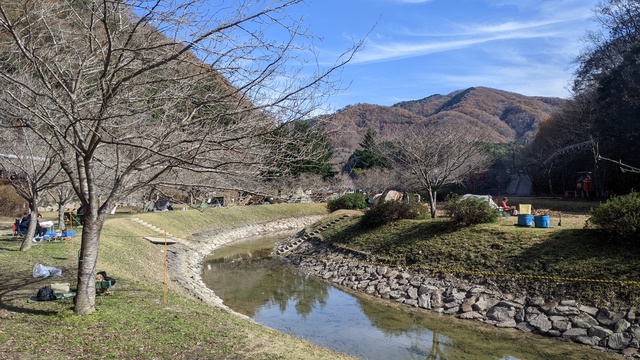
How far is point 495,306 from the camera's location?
39.6 ft

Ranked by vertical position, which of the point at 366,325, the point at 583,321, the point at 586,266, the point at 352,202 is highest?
the point at 352,202

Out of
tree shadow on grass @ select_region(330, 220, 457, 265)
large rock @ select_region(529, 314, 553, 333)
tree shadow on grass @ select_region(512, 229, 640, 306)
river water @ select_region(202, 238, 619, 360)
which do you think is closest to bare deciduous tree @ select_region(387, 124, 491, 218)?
tree shadow on grass @ select_region(330, 220, 457, 265)

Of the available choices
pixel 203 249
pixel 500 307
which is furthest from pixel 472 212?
pixel 203 249

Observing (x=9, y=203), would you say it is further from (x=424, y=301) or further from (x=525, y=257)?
(x=525, y=257)

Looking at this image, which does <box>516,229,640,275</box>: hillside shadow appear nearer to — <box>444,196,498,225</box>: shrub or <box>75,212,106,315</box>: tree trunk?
<box>444,196,498,225</box>: shrub

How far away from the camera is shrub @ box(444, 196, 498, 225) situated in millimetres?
16469

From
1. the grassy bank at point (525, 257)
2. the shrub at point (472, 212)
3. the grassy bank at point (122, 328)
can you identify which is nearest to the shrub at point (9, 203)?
the grassy bank at point (122, 328)

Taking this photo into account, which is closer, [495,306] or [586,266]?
[586,266]

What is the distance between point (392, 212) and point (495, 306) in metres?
8.65

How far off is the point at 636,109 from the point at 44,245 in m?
29.5

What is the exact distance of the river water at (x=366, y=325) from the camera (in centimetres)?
977

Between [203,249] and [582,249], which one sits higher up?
[582,249]

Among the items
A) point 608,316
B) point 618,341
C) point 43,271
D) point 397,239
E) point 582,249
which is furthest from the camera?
point 397,239

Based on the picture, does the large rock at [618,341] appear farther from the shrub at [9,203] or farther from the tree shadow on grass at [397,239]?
the shrub at [9,203]
